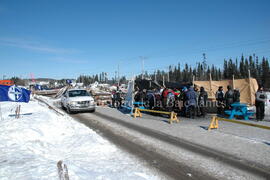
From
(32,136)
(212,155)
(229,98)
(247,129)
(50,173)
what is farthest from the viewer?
(229,98)

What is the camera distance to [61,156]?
19.1 ft

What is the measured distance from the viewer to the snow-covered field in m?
4.22

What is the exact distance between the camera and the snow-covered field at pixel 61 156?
4221mm

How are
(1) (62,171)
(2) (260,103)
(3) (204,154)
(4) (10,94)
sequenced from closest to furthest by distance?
(1) (62,171)
(3) (204,154)
(2) (260,103)
(4) (10,94)

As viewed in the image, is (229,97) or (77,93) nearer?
(229,97)

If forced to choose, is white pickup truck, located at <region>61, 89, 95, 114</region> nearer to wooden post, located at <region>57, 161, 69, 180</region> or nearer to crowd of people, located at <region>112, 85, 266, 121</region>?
crowd of people, located at <region>112, 85, 266, 121</region>

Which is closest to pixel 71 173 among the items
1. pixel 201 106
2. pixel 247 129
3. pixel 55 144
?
pixel 55 144

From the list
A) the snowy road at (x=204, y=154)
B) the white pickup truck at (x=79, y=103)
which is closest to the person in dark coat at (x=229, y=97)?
the snowy road at (x=204, y=154)

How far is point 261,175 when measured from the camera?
421 cm

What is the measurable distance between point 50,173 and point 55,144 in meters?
3.28

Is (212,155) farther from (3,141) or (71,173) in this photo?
(3,141)

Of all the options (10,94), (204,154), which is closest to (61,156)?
(204,154)

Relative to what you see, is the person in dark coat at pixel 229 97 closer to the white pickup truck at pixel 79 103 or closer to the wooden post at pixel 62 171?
the white pickup truck at pixel 79 103

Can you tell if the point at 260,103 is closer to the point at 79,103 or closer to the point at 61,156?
the point at 61,156
